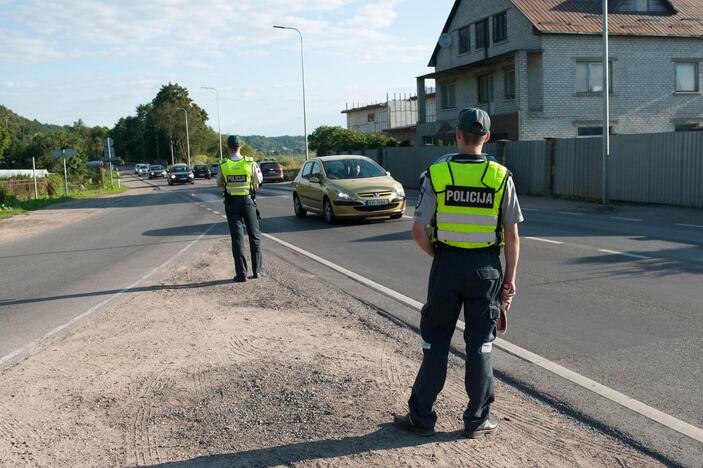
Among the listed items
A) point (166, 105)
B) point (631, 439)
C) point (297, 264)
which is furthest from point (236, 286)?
point (166, 105)

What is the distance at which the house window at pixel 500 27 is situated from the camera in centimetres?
3691

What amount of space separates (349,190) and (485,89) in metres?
24.2

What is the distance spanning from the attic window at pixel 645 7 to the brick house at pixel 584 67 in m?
0.05

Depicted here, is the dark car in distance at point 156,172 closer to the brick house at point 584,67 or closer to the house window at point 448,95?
the house window at point 448,95

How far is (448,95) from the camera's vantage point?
139 feet

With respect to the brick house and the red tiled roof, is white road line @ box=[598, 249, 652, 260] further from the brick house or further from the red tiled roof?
the red tiled roof

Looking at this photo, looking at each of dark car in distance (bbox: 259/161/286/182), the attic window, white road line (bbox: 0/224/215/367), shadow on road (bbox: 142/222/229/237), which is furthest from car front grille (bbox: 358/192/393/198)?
dark car in distance (bbox: 259/161/286/182)

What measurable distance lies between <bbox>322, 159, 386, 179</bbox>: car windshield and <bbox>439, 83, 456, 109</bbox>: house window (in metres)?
25.1

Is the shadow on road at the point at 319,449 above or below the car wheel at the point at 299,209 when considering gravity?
below

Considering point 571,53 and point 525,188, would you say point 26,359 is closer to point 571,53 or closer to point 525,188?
point 525,188

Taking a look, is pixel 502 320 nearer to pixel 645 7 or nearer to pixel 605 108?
pixel 605 108

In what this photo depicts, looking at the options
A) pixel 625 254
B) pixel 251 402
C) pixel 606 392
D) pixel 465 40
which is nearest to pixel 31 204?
pixel 465 40

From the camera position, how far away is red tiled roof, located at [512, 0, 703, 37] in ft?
114

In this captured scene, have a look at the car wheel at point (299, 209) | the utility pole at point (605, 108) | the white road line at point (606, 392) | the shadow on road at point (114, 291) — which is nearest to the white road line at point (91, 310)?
the shadow on road at point (114, 291)
